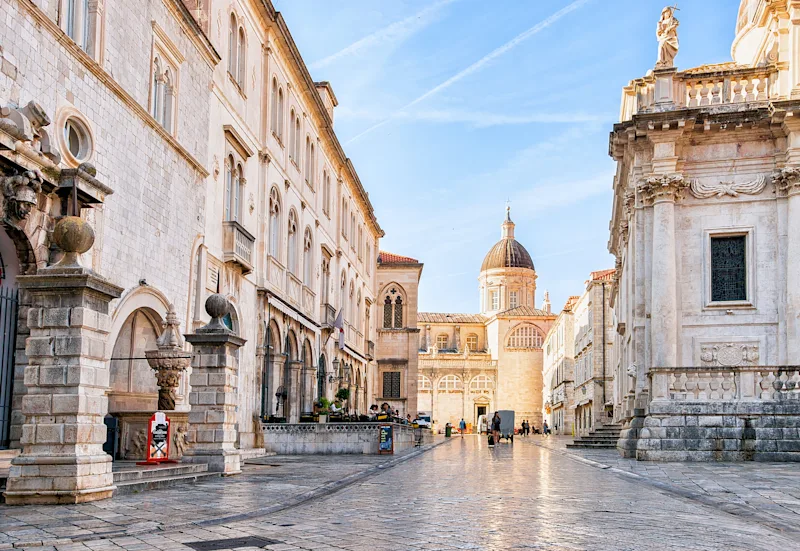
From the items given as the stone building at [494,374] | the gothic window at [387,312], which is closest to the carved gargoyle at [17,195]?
the gothic window at [387,312]

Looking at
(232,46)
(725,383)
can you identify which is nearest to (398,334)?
(232,46)

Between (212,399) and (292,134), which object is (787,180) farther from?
(292,134)

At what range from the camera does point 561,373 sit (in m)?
76.4

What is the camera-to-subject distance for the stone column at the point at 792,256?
22.7 m

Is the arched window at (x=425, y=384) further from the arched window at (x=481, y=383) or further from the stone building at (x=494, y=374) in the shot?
the arched window at (x=481, y=383)

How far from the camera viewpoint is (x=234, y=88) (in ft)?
81.6

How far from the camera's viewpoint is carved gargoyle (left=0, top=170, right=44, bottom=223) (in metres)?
12.3

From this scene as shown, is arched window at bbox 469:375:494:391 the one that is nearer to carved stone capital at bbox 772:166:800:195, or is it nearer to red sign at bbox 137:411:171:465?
carved stone capital at bbox 772:166:800:195

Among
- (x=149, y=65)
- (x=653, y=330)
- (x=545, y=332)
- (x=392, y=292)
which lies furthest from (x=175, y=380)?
(x=545, y=332)

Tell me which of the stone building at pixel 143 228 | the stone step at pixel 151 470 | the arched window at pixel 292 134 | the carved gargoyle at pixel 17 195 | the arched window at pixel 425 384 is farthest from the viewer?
the arched window at pixel 425 384

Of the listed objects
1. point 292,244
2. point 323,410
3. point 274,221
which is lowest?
point 323,410

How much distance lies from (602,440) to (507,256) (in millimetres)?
78482

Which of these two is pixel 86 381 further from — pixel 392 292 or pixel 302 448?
pixel 392 292

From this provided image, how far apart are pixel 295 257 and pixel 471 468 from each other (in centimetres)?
1445
